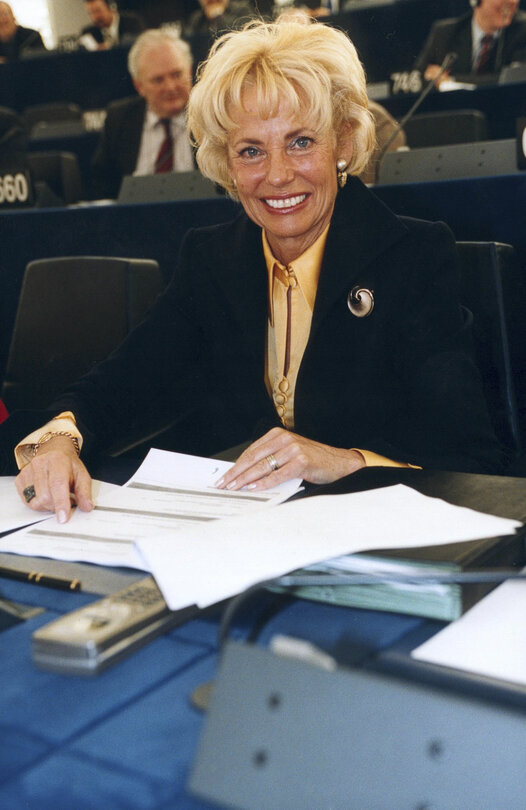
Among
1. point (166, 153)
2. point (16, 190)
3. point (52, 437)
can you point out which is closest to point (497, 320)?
point (52, 437)

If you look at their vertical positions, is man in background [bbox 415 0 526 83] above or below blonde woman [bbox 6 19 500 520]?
above

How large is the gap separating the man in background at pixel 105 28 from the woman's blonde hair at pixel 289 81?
6.46 metres

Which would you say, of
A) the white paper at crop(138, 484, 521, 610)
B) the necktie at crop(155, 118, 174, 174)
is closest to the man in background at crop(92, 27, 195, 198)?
the necktie at crop(155, 118, 174, 174)

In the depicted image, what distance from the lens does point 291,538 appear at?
2.54 ft

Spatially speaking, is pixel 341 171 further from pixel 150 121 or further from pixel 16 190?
pixel 150 121

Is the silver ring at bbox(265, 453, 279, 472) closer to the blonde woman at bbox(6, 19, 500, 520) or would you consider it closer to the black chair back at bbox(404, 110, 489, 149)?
the blonde woman at bbox(6, 19, 500, 520)

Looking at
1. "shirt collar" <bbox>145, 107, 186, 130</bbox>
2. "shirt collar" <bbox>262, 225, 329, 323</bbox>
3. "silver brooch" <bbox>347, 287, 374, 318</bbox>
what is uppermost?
"shirt collar" <bbox>145, 107, 186, 130</bbox>

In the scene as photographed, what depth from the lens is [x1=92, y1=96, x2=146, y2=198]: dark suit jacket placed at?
4402 mm

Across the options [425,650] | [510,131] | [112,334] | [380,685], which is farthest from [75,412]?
[510,131]

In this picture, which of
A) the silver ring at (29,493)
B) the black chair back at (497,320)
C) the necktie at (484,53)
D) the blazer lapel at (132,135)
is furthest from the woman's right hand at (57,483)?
the necktie at (484,53)

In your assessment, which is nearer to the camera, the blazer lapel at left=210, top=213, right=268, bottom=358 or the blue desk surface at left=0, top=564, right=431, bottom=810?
the blue desk surface at left=0, top=564, right=431, bottom=810

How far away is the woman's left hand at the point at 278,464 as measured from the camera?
105cm

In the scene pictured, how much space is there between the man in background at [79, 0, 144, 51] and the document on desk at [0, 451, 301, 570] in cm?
694

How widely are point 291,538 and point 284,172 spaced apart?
746 millimetres
